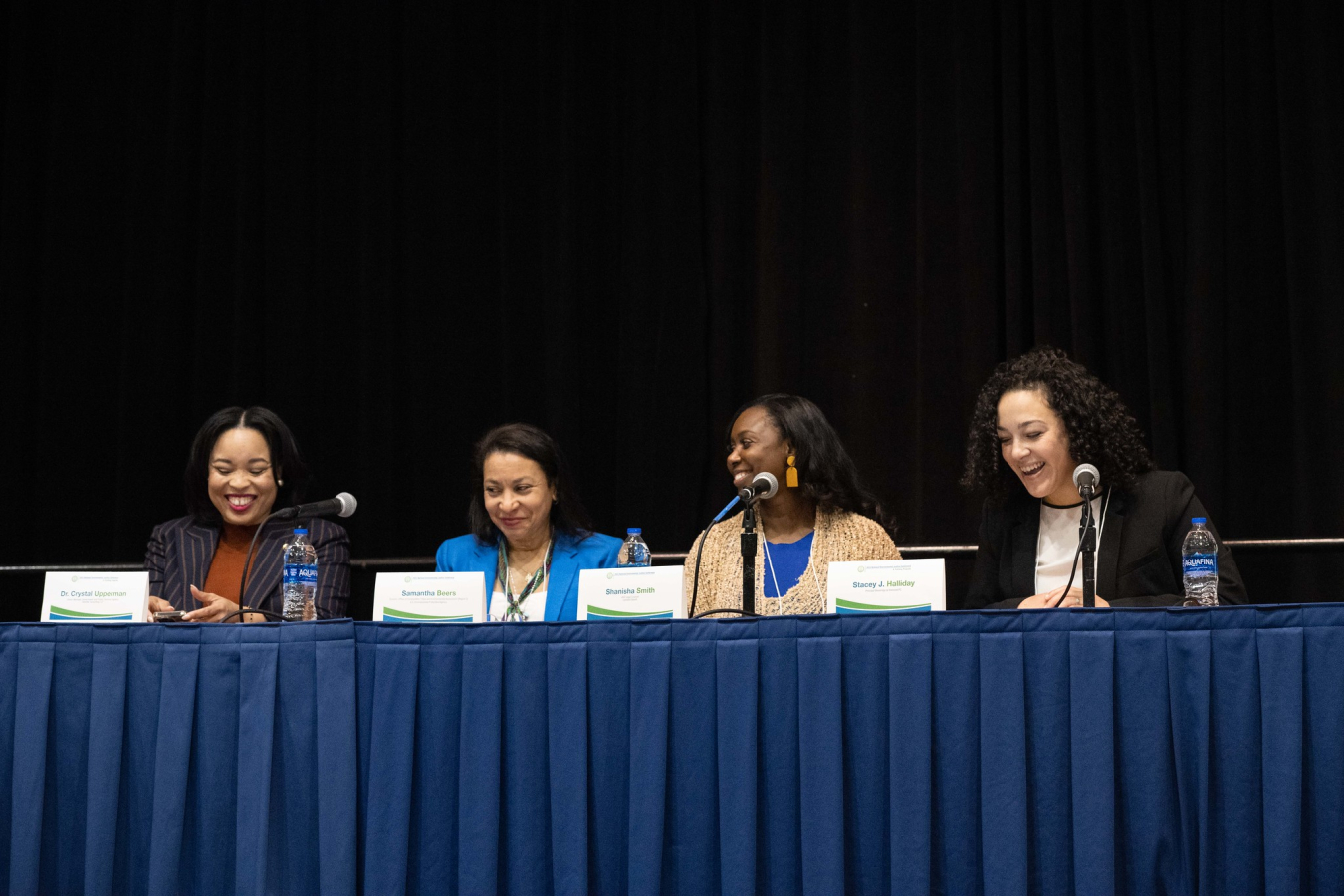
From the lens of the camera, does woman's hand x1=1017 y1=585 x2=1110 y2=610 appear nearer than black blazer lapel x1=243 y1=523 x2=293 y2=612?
Yes

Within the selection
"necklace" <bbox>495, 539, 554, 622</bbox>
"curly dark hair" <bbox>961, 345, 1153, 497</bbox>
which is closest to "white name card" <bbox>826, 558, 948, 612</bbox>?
"curly dark hair" <bbox>961, 345, 1153, 497</bbox>

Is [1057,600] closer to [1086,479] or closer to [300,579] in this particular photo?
[1086,479]

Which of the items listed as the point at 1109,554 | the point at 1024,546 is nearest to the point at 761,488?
the point at 1024,546

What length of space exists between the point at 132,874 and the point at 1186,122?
3.64m

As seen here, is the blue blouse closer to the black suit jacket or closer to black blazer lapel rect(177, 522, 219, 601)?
the black suit jacket

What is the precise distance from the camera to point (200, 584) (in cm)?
312

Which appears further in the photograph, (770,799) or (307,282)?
(307,282)

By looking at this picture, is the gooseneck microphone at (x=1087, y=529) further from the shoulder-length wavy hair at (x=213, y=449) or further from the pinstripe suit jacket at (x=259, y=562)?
the shoulder-length wavy hair at (x=213, y=449)

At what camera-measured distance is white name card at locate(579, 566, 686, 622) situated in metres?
2.26

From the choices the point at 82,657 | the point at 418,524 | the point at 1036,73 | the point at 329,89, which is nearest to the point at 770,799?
the point at 82,657

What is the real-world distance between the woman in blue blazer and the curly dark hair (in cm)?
96

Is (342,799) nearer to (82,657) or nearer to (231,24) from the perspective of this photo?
(82,657)

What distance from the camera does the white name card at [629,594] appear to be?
2262 millimetres

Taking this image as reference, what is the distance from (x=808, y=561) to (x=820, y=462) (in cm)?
26
